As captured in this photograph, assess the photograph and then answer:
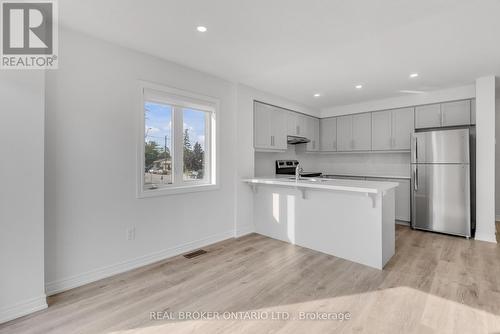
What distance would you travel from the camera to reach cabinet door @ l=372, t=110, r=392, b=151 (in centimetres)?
473

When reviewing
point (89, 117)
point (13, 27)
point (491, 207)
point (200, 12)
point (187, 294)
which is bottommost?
point (187, 294)

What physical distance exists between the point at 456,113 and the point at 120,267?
5468 millimetres

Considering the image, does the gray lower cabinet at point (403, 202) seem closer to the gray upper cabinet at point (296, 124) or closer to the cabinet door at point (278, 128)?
the gray upper cabinet at point (296, 124)

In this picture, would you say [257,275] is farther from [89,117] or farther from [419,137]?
[419,137]

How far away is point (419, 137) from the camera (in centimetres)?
400

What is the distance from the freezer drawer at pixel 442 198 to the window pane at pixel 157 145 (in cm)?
401

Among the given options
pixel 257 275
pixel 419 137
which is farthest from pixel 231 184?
pixel 419 137

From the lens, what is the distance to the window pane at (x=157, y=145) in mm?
2881

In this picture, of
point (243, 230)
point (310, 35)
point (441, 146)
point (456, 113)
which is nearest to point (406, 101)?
point (456, 113)

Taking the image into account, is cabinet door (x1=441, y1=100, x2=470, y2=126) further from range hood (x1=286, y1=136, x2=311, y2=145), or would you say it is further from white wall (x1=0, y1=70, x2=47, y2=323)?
white wall (x1=0, y1=70, x2=47, y2=323)

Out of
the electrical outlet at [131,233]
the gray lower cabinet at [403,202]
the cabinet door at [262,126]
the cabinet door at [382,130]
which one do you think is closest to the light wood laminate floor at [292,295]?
the electrical outlet at [131,233]

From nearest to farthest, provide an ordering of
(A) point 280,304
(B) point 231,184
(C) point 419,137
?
(A) point 280,304 < (B) point 231,184 < (C) point 419,137

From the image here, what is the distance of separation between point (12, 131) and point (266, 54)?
247 centimetres

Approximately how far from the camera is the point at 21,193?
1858mm
